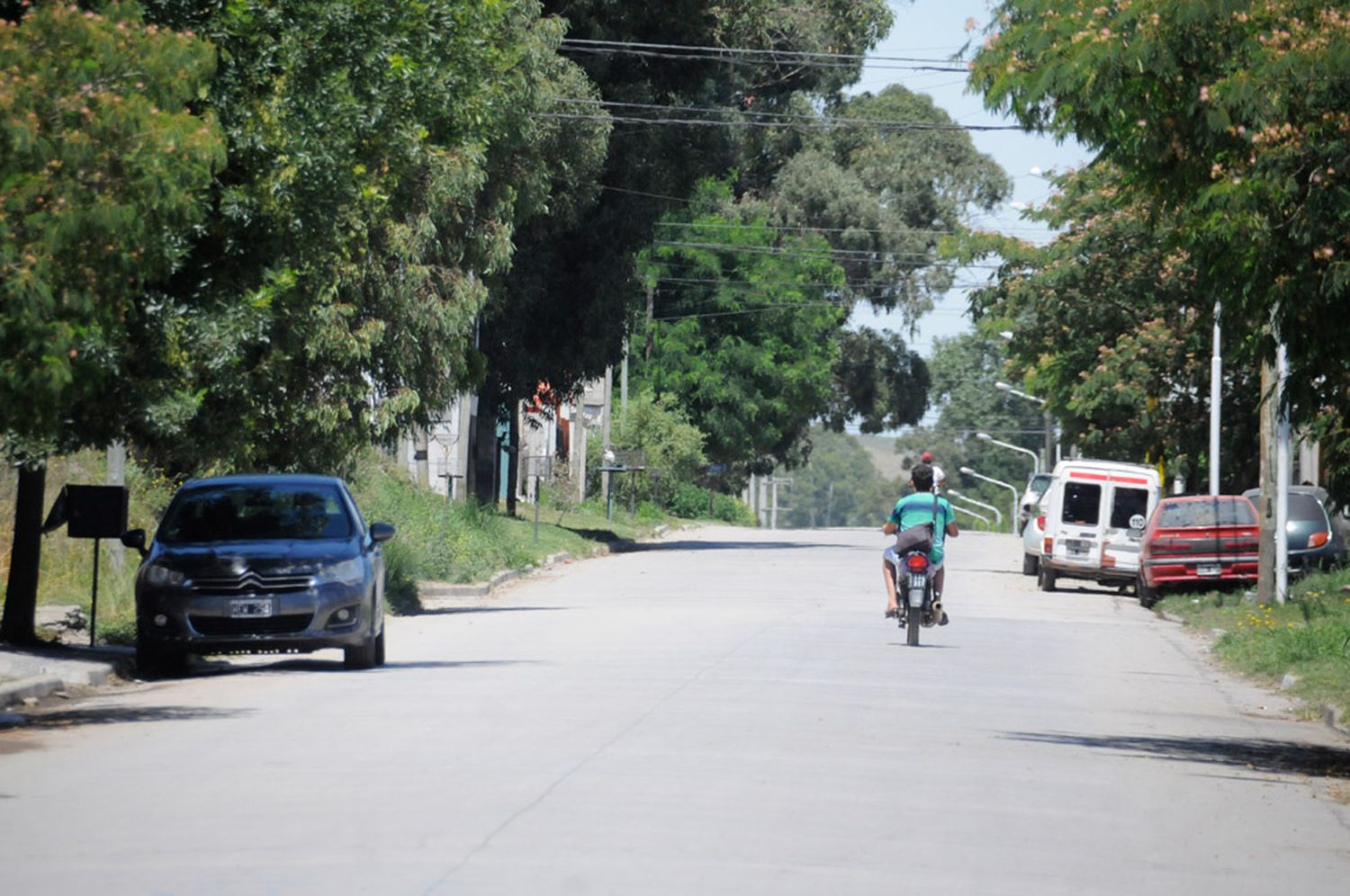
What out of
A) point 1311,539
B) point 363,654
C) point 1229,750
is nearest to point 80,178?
point 363,654

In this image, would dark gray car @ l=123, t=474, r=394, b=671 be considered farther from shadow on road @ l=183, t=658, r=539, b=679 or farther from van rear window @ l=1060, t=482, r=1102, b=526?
van rear window @ l=1060, t=482, r=1102, b=526

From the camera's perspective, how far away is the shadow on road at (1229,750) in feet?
43.8

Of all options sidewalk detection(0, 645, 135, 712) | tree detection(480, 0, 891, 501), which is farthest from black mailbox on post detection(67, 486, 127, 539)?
tree detection(480, 0, 891, 501)

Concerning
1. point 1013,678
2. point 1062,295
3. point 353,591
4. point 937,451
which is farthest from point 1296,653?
point 937,451

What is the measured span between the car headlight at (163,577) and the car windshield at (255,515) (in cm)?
67

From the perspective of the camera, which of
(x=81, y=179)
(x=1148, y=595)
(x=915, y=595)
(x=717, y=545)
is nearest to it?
(x=81, y=179)

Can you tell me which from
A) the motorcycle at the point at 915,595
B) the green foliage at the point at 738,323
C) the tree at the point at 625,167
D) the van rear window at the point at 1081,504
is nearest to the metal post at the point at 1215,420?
the van rear window at the point at 1081,504

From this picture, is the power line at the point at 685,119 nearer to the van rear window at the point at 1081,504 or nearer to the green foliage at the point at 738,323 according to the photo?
the van rear window at the point at 1081,504

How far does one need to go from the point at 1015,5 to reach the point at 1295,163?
2.17m

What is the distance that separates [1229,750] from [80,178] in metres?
8.24

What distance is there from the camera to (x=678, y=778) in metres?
11.0

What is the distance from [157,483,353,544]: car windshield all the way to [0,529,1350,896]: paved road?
4.07 ft

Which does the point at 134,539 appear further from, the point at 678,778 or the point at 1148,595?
the point at 1148,595

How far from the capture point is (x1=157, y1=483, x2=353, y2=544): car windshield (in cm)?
1852
